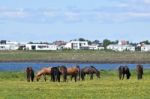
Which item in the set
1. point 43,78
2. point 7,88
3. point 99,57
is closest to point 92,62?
point 99,57

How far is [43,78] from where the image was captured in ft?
195

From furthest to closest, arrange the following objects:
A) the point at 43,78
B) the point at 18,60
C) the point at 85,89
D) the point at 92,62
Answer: the point at 18,60 < the point at 92,62 < the point at 43,78 < the point at 85,89

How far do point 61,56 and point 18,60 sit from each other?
453 inches

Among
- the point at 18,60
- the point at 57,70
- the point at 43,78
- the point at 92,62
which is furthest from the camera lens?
the point at 18,60

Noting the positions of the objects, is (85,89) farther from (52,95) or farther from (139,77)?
(139,77)

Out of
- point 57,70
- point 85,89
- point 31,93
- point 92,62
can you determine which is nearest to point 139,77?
point 57,70

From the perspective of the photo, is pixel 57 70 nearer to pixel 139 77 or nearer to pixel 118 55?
pixel 139 77

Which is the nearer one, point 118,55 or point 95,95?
point 95,95

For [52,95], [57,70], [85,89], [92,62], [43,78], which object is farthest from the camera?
[92,62]

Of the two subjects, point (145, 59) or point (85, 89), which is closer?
point (85, 89)

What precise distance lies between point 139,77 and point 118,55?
139117 mm

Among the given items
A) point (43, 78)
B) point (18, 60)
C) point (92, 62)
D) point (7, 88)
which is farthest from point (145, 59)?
point (7, 88)

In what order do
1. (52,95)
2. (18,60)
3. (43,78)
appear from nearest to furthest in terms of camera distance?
(52,95), (43,78), (18,60)

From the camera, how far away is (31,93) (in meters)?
38.5
